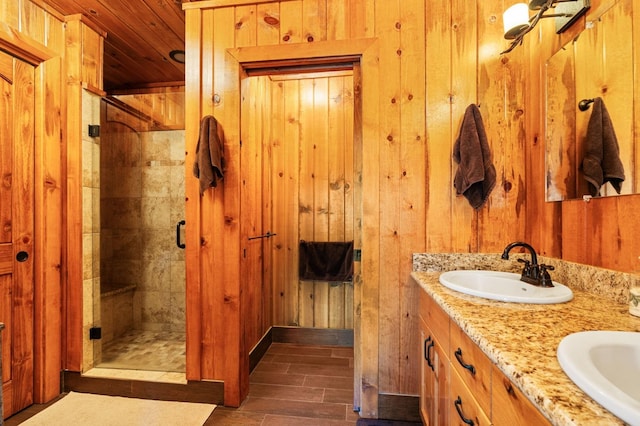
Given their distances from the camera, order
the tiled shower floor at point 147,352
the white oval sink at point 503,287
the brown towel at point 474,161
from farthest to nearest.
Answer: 1. the tiled shower floor at point 147,352
2. the brown towel at point 474,161
3. the white oval sink at point 503,287

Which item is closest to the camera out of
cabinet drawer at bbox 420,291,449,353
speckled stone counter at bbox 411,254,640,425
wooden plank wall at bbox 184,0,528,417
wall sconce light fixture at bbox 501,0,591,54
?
speckled stone counter at bbox 411,254,640,425

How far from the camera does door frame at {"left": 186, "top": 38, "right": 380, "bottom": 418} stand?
1.68 metres

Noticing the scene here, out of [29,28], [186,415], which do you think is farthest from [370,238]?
[29,28]

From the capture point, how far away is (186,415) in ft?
5.45

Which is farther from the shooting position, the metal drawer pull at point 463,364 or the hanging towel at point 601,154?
the hanging towel at point 601,154

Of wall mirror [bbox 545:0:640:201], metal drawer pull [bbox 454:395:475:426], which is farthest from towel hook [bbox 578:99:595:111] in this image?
metal drawer pull [bbox 454:395:475:426]

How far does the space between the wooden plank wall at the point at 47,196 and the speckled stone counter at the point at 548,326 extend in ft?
7.59

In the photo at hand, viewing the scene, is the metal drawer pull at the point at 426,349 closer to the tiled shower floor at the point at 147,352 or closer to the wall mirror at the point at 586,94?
the wall mirror at the point at 586,94

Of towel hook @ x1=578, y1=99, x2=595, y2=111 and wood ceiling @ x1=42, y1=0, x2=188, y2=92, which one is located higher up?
wood ceiling @ x1=42, y1=0, x2=188, y2=92

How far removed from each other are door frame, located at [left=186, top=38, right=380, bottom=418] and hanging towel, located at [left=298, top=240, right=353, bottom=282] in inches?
32.9

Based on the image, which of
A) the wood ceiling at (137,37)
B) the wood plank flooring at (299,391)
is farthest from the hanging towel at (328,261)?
the wood ceiling at (137,37)

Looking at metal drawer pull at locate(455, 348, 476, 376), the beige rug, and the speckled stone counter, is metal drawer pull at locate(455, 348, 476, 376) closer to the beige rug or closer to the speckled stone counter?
the speckled stone counter

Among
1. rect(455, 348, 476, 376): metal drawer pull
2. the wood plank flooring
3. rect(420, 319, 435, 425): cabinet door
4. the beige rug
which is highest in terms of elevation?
rect(455, 348, 476, 376): metal drawer pull

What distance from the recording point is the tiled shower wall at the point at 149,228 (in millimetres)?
2789
